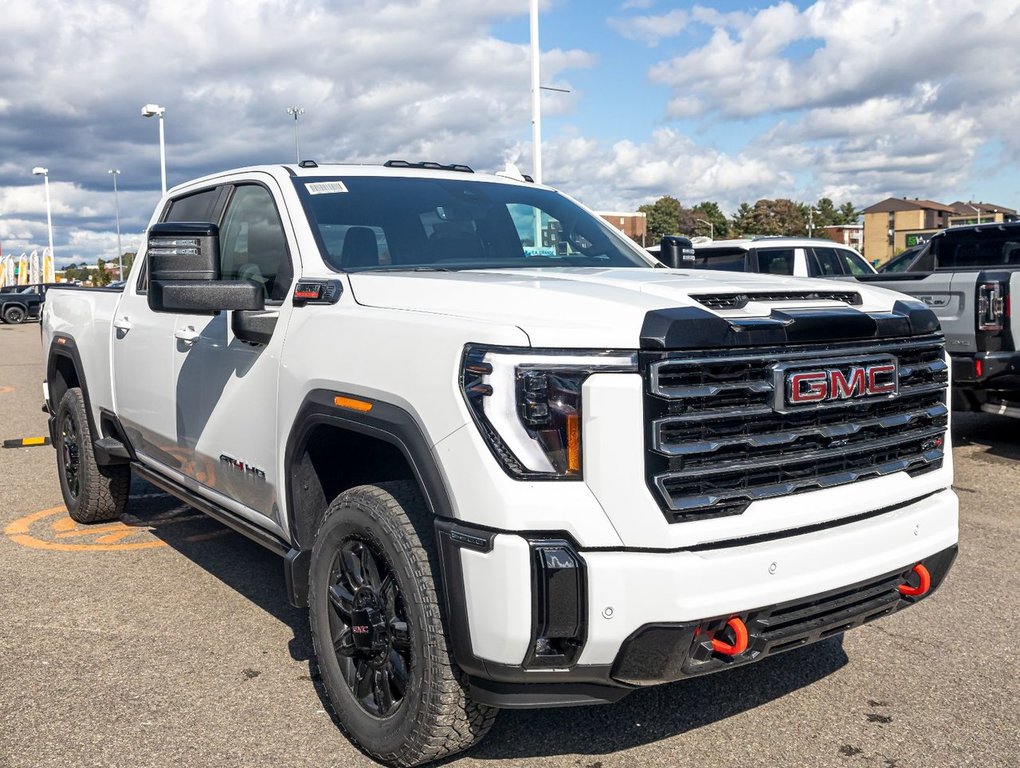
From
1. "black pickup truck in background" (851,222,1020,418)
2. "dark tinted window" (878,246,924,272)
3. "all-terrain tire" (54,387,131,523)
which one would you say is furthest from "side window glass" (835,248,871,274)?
"all-terrain tire" (54,387,131,523)

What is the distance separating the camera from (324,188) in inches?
166

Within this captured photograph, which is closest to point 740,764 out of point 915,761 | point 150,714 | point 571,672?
point 915,761

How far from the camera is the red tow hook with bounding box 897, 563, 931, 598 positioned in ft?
10.8

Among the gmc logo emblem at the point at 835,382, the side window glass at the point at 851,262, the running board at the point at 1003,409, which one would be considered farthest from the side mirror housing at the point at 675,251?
the side window glass at the point at 851,262

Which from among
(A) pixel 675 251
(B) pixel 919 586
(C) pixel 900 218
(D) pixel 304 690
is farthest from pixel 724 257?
(C) pixel 900 218

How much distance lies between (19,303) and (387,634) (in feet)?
150

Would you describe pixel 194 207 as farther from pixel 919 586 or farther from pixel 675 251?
pixel 919 586

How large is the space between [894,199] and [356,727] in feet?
491

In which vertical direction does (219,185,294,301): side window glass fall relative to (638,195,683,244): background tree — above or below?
below

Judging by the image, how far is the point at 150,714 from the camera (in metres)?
3.65

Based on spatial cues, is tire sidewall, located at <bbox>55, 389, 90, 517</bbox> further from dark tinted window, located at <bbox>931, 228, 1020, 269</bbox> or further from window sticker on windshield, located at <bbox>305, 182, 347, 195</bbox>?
dark tinted window, located at <bbox>931, 228, 1020, 269</bbox>

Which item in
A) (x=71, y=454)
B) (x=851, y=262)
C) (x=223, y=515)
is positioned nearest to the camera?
(x=223, y=515)

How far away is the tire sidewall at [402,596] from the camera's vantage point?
9.59 ft

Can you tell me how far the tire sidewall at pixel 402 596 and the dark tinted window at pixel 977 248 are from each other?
8.89 metres
